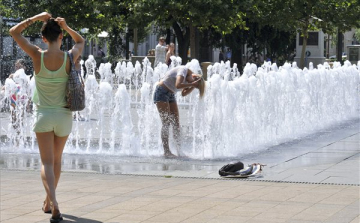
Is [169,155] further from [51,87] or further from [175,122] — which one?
[51,87]

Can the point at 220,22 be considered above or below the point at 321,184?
A: above

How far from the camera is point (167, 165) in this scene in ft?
35.4

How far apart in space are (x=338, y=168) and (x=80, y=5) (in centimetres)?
2564

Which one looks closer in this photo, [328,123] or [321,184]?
[321,184]

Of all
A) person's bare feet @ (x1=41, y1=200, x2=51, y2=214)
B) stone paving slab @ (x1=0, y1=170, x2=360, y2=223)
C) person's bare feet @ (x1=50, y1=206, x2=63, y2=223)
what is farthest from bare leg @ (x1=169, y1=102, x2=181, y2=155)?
person's bare feet @ (x1=50, y1=206, x2=63, y2=223)

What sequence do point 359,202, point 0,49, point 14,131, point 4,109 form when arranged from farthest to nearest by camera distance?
point 0,49 < point 4,109 < point 14,131 < point 359,202

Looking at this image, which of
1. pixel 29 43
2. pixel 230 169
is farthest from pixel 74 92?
pixel 230 169

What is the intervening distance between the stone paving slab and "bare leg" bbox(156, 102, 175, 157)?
1906mm

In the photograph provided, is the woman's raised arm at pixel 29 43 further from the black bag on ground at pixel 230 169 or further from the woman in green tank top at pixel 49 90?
the black bag on ground at pixel 230 169

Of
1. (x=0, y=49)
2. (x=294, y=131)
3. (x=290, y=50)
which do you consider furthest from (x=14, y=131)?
(x=290, y=50)

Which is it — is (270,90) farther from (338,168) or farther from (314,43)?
(314,43)

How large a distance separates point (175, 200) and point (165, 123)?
11.9ft

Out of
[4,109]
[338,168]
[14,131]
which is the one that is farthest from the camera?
[4,109]

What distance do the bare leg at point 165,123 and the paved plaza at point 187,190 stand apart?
9.9 inches
